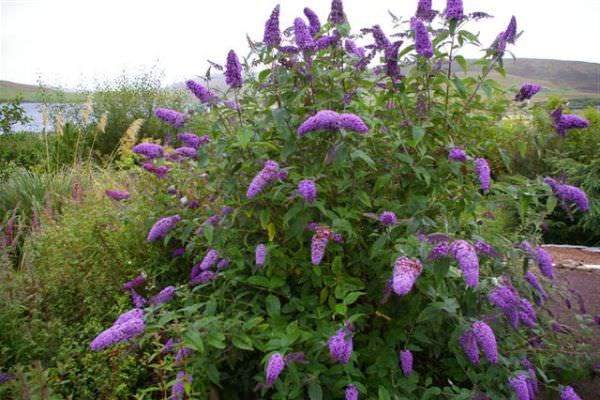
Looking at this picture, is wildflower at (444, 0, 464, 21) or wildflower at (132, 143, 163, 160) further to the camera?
wildflower at (132, 143, 163, 160)

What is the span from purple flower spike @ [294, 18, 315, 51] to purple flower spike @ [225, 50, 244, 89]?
273mm

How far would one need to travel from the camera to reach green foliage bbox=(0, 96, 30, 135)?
856 cm

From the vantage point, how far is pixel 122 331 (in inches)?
67.9

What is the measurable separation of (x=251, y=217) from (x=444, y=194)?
94 cm

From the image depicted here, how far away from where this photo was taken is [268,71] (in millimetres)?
2277

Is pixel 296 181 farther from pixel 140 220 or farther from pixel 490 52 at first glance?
pixel 140 220

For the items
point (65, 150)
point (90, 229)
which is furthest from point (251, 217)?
point (65, 150)

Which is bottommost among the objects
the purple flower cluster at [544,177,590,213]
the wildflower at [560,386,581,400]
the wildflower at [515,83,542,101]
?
the wildflower at [560,386,581,400]

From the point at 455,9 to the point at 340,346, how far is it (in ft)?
4.71

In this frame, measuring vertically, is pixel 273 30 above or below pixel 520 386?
above

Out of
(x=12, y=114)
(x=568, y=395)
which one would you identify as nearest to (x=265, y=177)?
(x=568, y=395)

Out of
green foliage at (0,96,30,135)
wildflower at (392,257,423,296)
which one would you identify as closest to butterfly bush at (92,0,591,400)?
wildflower at (392,257,423,296)

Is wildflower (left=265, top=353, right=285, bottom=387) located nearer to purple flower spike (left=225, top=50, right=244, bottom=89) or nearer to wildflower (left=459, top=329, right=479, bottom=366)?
wildflower (left=459, top=329, right=479, bottom=366)

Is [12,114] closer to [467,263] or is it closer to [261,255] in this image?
[261,255]
